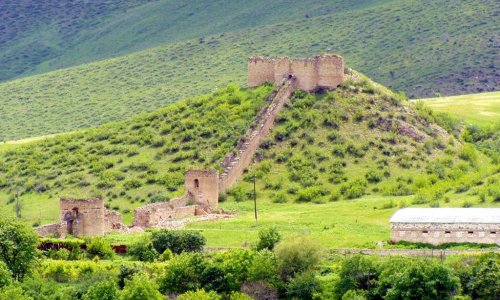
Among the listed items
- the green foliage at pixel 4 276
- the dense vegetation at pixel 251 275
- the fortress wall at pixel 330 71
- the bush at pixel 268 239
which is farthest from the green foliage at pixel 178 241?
the fortress wall at pixel 330 71

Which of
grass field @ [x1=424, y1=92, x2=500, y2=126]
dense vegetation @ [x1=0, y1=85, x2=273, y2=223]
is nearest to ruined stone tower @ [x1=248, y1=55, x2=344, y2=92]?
dense vegetation @ [x1=0, y1=85, x2=273, y2=223]

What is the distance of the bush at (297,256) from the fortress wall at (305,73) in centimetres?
2847


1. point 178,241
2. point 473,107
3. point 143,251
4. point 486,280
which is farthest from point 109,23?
point 486,280

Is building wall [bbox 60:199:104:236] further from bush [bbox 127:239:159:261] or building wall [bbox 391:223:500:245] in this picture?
building wall [bbox 391:223:500:245]

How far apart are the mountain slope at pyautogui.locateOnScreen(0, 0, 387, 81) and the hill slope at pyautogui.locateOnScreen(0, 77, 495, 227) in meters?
61.4

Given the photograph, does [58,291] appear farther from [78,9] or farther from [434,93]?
[78,9]

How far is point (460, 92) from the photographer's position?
131m

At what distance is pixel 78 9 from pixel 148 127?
317ft

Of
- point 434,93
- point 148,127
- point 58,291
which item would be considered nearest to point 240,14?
point 434,93

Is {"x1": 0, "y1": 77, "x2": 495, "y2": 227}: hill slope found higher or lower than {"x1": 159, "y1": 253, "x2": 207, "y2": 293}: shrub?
higher

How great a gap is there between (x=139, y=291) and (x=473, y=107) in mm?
48346

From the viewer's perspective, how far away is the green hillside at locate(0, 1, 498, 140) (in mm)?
132375

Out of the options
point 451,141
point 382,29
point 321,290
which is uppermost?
point 382,29

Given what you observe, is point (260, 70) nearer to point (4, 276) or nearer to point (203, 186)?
point (203, 186)
